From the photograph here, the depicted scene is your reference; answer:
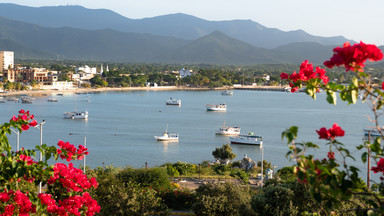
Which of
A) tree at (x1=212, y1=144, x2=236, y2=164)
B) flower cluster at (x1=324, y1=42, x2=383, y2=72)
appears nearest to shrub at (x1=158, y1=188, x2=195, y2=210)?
flower cluster at (x1=324, y1=42, x2=383, y2=72)

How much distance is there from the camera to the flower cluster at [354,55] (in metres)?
2.43

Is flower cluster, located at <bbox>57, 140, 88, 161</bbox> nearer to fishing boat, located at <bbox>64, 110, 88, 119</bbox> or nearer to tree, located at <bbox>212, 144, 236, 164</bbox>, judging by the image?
tree, located at <bbox>212, 144, 236, 164</bbox>

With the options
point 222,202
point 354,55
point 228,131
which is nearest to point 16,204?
point 354,55

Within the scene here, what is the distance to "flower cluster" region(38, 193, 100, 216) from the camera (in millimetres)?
3748

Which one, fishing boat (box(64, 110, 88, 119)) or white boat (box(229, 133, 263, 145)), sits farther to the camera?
fishing boat (box(64, 110, 88, 119))

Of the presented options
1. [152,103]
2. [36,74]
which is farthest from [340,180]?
[36,74]

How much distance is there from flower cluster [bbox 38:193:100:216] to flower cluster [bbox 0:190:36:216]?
0.64 ft

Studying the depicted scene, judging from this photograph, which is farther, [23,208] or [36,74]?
[36,74]

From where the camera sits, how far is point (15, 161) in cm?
357

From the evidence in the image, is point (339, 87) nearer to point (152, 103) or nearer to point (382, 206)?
point (382, 206)

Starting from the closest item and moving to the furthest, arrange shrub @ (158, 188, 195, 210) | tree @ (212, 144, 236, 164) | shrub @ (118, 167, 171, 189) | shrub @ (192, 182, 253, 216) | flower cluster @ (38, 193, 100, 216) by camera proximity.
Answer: flower cluster @ (38, 193, 100, 216) → shrub @ (192, 182, 253, 216) → shrub @ (158, 188, 195, 210) → shrub @ (118, 167, 171, 189) → tree @ (212, 144, 236, 164)

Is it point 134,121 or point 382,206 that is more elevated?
point 382,206

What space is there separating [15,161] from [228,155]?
754 inches

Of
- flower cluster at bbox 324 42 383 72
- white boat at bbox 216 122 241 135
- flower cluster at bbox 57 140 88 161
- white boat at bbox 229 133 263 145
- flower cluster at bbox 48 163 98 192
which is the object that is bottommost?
white boat at bbox 229 133 263 145
